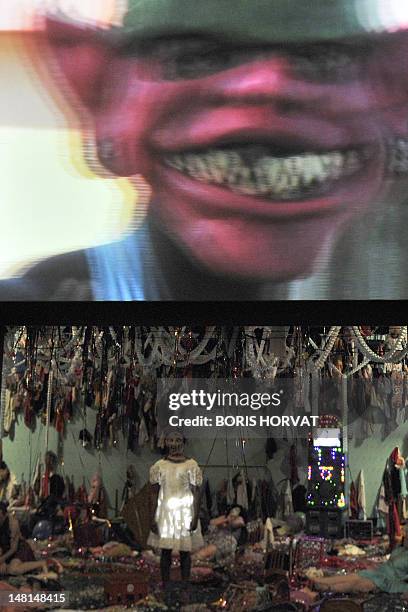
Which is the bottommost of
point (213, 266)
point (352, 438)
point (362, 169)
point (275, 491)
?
point (275, 491)

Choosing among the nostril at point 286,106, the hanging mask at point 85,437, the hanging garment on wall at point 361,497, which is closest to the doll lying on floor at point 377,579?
the hanging garment on wall at point 361,497

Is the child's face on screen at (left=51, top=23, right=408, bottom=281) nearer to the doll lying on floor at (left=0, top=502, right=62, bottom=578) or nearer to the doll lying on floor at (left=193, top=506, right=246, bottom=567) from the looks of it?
the doll lying on floor at (left=193, top=506, right=246, bottom=567)

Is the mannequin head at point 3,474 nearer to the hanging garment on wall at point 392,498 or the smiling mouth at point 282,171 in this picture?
the smiling mouth at point 282,171

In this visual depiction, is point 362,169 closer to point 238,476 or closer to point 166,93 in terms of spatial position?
point 166,93

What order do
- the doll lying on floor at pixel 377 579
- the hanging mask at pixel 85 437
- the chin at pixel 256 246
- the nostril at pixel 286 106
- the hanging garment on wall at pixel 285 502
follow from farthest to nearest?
the hanging mask at pixel 85 437 < the hanging garment on wall at pixel 285 502 < the doll lying on floor at pixel 377 579 < the nostril at pixel 286 106 < the chin at pixel 256 246

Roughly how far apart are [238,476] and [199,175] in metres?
1.56

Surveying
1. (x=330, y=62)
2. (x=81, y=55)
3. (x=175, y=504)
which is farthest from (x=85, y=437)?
(x=330, y=62)

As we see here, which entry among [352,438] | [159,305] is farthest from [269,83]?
[352,438]

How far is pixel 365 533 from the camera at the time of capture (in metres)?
3.88

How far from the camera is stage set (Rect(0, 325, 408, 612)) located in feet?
12.6

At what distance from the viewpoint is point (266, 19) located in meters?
3.77

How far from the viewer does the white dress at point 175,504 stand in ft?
12.8

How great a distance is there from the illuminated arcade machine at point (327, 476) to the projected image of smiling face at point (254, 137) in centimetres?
89

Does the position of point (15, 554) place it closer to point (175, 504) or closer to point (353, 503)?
point (175, 504)
